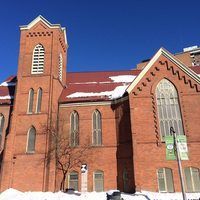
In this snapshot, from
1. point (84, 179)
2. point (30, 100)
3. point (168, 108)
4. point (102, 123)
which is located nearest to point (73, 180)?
point (84, 179)

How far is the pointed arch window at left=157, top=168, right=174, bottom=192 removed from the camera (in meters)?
22.0

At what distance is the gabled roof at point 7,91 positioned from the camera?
93.3ft

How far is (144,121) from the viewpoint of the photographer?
2403cm

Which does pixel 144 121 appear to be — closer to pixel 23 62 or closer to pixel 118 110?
pixel 118 110

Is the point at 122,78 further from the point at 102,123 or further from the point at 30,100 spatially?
the point at 30,100

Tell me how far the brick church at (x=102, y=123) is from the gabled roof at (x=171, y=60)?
3.6 inches

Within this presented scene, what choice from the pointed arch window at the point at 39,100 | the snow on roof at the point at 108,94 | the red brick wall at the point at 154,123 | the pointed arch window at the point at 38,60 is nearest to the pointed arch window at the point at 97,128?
the snow on roof at the point at 108,94

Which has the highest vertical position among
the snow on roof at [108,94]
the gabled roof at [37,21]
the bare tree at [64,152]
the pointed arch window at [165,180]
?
the gabled roof at [37,21]

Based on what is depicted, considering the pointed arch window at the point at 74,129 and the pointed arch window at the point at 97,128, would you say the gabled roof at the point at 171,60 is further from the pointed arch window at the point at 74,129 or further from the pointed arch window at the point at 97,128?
the pointed arch window at the point at 74,129

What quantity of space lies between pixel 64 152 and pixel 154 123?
28.8 ft

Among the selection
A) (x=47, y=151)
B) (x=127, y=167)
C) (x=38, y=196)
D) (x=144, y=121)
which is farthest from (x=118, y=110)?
(x=38, y=196)

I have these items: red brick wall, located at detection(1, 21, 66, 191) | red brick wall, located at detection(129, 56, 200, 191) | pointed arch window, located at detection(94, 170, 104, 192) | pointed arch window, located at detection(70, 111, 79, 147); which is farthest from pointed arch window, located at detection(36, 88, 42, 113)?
red brick wall, located at detection(129, 56, 200, 191)

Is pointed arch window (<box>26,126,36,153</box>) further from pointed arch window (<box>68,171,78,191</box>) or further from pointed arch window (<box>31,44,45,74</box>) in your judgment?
pointed arch window (<box>31,44,45,74</box>)

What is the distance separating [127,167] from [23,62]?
15.5m
